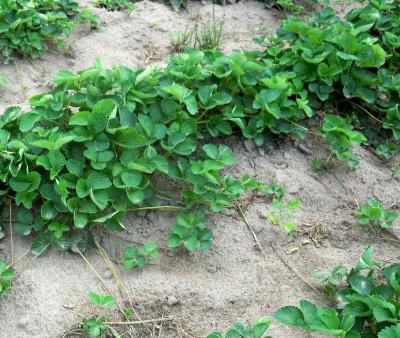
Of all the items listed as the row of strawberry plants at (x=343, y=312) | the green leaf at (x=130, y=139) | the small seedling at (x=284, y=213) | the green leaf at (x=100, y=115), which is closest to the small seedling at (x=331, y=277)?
the row of strawberry plants at (x=343, y=312)

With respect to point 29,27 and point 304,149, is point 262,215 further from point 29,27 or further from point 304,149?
point 29,27

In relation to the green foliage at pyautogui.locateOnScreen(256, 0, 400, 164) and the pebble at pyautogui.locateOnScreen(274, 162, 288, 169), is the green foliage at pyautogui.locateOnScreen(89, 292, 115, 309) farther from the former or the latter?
the green foliage at pyautogui.locateOnScreen(256, 0, 400, 164)

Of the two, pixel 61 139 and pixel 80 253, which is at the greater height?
pixel 61 139

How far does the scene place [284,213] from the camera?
3010mm

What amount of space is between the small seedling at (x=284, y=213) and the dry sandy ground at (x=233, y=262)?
4cm

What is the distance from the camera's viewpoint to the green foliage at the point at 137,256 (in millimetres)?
2680

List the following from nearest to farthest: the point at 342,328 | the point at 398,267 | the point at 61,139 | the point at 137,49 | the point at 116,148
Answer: the point at 342,328 < the point at 398,267 < the point at 61,139 < the point at 116,148 < the point at 137,49

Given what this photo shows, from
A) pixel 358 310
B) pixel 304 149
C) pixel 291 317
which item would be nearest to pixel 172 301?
pixel 291 317

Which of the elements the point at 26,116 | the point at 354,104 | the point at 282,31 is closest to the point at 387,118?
the point at 354,104

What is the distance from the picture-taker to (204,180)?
2.83m

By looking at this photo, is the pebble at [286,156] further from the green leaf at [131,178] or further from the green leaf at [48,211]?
the green leaf at [48,211]

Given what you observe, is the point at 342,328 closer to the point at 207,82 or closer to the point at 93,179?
the point at 93,179

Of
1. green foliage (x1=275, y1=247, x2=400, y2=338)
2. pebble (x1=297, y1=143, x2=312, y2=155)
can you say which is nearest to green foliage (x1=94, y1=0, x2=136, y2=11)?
pebble (x1=297, y1=143, x2=312, y2=155)

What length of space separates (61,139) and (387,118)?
1.82m
